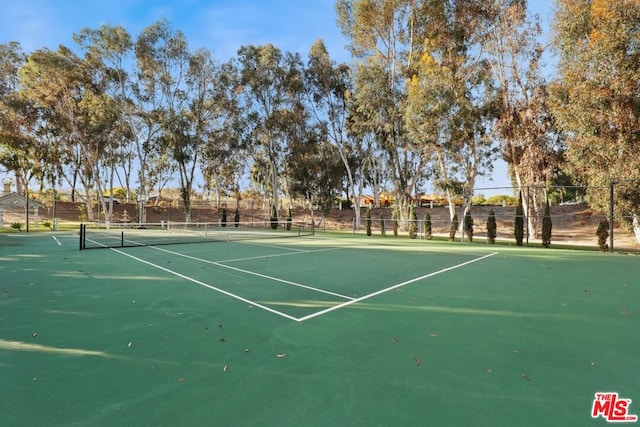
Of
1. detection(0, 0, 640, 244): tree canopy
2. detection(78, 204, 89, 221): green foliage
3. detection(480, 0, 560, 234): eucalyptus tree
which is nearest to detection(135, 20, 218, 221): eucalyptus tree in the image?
detection(0, 0, 640, 244): tree canopy

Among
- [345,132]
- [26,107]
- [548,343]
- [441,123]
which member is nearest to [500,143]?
[441,123]

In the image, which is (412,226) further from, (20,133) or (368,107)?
(20,133)

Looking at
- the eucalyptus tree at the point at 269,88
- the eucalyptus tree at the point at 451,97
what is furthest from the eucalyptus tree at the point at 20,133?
the eucalyptus tree at the point at 451,97

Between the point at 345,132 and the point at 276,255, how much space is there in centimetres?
1787

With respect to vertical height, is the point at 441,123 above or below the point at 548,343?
above

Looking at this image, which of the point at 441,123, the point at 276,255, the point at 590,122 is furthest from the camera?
the point at 441,123

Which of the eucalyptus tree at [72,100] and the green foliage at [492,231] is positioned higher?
the eucalyptus tree at [72,100]

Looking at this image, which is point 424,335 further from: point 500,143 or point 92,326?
point 500,143

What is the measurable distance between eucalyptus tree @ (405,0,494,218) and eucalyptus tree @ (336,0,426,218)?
1.30 m

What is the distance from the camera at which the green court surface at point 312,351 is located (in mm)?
2033

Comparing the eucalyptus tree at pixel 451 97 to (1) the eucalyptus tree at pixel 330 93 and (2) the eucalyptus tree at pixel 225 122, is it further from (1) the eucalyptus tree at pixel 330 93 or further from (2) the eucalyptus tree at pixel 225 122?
(2) the eucalyptus tree at pixel 225 122

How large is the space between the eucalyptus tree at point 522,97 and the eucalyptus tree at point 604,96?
4.07m

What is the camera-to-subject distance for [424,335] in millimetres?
3307

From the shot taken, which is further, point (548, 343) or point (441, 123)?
point (441, 123)
